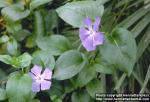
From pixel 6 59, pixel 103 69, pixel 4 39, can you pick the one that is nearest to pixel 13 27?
pixel 4 39

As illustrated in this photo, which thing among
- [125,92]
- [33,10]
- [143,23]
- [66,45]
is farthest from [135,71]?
[33,10]

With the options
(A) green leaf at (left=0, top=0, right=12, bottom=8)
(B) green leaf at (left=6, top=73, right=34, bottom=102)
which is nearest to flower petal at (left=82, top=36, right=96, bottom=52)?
(B) green leaf at (left=6, top=73, right=34, bottom=102)

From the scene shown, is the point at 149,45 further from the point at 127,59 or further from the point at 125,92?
the point at 127,59

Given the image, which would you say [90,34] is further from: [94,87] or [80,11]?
[94,87]

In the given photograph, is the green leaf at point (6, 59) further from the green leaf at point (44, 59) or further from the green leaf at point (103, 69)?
the green leaf at point (103, 69)

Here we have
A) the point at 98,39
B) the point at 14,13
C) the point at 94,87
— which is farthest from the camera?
the point at 14,13

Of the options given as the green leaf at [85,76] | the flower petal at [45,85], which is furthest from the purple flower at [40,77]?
the green leaf at [85,76]
